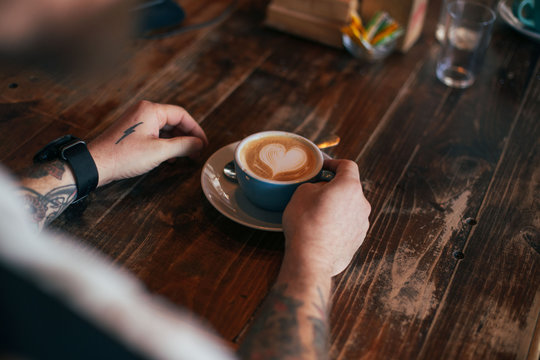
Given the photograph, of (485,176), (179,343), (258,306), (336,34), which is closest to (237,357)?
(258,306)

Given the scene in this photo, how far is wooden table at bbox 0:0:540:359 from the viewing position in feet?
2.93

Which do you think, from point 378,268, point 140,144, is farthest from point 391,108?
point 140,144

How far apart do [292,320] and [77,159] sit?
545mm

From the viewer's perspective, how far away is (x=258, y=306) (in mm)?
880

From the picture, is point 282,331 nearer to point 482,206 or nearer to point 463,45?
point 482,206

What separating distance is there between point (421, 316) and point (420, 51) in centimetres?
98

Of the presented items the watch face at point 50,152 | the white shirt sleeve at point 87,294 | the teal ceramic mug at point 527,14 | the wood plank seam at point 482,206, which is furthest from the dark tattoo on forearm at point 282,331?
the teal ceramic mug at point 527,14

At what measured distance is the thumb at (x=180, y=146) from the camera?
1099 mm

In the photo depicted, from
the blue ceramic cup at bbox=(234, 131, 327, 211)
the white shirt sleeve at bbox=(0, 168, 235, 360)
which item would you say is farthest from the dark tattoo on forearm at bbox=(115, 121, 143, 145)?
the white shirt sleeve at bbox=(0, 168, 235, 360)

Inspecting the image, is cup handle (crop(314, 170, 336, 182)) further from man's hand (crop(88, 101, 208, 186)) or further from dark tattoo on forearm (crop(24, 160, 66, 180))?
dark tattoo on forearm (crop(24, 160, 66, 180))

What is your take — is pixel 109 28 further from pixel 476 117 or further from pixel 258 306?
pixel 476 117

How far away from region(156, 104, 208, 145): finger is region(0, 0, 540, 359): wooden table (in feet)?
0.17

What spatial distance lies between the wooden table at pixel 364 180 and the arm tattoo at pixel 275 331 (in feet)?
0.20

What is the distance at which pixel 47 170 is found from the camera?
1.01m
